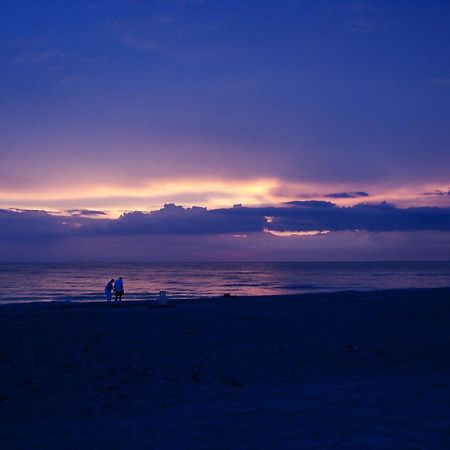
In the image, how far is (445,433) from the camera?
5.43m

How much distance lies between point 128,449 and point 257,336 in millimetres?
8751

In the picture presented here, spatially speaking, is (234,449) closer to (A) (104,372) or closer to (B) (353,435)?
(B) (353,435)

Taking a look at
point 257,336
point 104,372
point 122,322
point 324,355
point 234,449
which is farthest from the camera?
point 122,322

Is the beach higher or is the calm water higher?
the beach

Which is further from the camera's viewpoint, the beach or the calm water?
the calm water

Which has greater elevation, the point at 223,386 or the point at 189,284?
the point at 223,386

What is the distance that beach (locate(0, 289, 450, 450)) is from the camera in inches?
219

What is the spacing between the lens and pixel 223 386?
8219 millimetres

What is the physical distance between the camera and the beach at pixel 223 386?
18.2ft

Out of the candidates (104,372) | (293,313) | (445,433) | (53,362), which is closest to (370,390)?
(445,433)

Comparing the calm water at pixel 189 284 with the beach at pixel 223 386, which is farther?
the calm water at pixel 189 284

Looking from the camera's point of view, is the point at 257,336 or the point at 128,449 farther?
the point at 257,336

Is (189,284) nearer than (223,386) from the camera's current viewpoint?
No

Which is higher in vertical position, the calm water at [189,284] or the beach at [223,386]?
the beach at [223,386]
